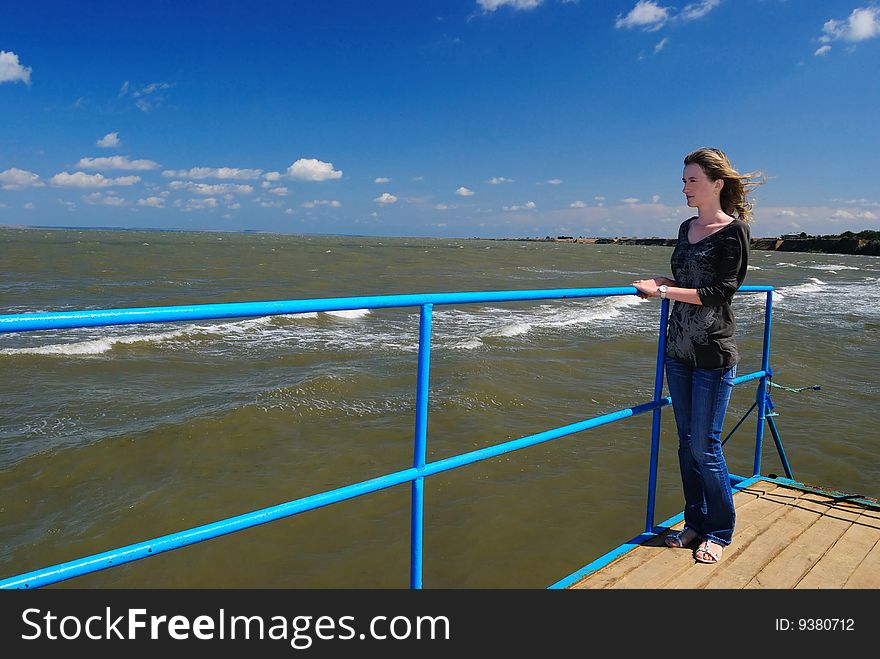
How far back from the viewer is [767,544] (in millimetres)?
2520

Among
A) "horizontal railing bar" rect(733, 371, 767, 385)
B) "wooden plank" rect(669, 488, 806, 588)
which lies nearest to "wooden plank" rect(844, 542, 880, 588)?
"wooden plank" rect(669, 488, 806, 588)

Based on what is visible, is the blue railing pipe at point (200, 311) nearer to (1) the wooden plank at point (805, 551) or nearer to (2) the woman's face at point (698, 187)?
(2) the woman's face at point (698, 187)

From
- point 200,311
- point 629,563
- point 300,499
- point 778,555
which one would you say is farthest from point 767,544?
point 200,311

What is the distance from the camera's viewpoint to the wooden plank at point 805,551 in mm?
2217

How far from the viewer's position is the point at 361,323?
40.6 feet

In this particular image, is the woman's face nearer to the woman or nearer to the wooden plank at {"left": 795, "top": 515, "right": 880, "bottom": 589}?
the woman

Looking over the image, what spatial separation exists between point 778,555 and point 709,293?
118cm

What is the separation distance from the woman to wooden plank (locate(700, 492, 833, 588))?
82 millimetres

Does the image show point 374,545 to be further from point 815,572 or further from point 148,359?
point 148,359

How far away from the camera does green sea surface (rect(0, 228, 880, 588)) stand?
12.2 feet

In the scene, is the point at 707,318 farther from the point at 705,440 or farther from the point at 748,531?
the point at 748,531
